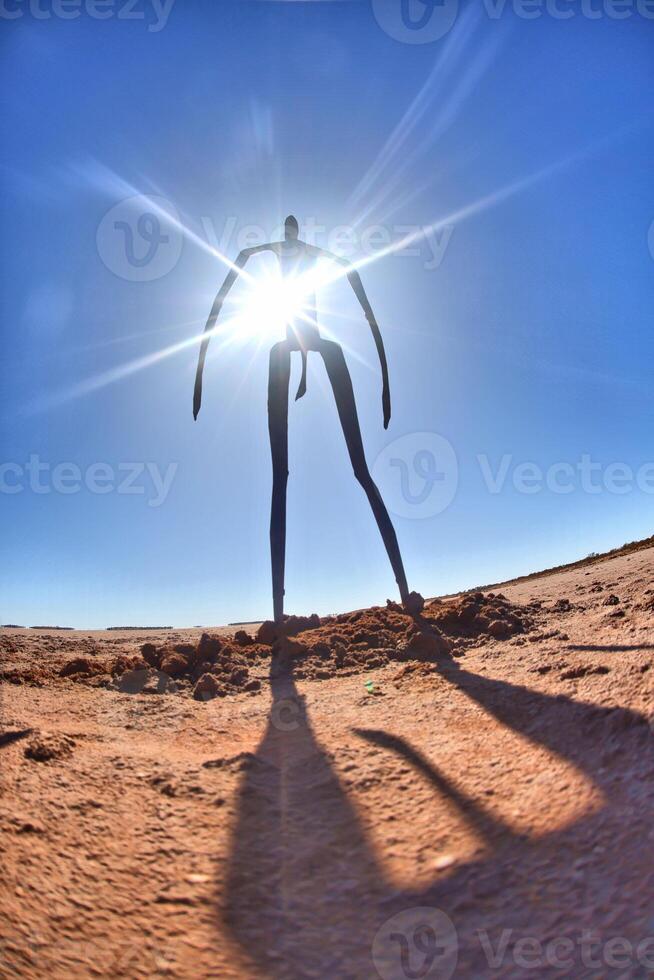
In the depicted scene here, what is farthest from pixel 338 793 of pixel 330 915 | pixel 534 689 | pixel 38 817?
pixel 534 689

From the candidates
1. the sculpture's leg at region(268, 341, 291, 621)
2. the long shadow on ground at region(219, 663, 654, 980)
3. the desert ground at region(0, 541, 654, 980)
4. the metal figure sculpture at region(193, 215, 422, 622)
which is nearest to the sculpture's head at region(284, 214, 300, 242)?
the metal figure sculpture at region(193, 215, 422, 622)

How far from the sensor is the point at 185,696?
3.34 m

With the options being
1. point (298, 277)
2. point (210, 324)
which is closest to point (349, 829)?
point (210, 324)

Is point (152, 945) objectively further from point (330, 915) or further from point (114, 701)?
point (114, 701)

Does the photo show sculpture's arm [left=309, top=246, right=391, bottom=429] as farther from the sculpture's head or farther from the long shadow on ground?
the long shadow on ground

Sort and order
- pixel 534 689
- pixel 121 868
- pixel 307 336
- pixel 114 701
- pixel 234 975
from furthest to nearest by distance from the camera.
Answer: pixel 307 336 → pixel 114 701 → pixel 534 689 → pixel 121 868 → pixel 234 975

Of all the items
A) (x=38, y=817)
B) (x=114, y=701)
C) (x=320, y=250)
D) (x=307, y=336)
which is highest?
(x=320, y=250)

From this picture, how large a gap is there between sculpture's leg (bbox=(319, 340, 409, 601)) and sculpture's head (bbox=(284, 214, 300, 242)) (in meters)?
1.42

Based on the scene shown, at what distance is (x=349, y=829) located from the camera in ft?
5.20

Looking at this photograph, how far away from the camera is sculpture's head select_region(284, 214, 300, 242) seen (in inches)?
220

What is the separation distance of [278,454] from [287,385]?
80cm

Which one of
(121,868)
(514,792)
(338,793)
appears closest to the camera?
(121,868)

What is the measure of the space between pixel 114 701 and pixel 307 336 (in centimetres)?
399

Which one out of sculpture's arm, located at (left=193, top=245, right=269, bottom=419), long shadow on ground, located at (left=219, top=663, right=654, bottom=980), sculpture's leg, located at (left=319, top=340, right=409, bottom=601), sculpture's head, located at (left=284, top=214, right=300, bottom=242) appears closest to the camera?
long shadow on ground, located at (left=219, top=663, right=654, bottom=980)
